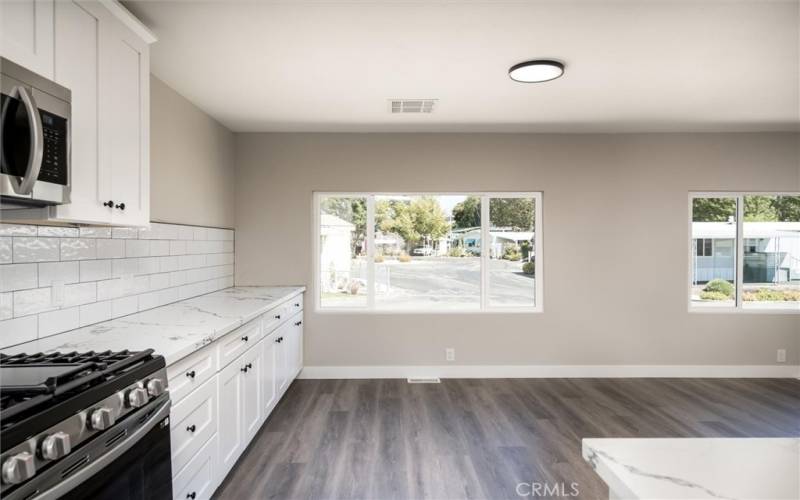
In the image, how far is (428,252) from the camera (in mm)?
4039

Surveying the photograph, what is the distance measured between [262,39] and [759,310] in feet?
17.4

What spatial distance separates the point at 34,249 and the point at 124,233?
0.58 meters

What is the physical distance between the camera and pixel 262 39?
212cm

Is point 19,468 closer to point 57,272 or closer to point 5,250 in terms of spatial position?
point 5,250

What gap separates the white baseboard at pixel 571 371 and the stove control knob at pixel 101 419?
286 centimetres

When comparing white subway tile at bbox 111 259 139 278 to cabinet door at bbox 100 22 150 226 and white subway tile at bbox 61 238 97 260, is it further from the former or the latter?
cabinet door at bbox 100 22 150 226

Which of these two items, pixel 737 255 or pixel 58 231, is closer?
pixel 58 231

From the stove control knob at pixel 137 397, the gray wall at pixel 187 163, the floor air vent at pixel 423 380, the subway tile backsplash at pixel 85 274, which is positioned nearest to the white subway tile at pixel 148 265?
the subway tile backsplash at pixel 85 274

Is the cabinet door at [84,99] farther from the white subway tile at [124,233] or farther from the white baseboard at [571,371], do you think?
the white baseboard at [571,371]

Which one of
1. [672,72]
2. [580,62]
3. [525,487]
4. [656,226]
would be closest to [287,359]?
[525,487]

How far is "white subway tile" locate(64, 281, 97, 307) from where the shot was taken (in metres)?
1.88

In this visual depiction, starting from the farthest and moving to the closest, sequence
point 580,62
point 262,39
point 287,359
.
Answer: point 287,359 → point 580,62 → point 262,39

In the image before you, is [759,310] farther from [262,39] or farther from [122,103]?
[122,103]

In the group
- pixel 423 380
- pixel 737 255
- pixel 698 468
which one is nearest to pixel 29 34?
pixel 698 468
